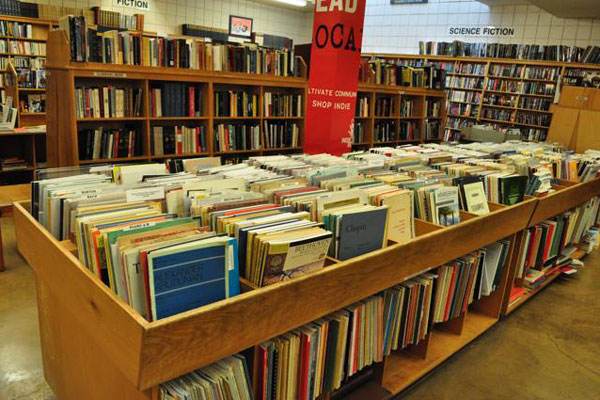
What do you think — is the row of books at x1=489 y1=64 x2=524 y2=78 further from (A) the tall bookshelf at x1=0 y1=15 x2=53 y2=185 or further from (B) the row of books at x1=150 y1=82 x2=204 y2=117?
(A) the tall bookshelf at x1=0 y1=15 x2=53 y2=185

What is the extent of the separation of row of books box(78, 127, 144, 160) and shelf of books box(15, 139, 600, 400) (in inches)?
81.6

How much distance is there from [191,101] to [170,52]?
0.49 meters

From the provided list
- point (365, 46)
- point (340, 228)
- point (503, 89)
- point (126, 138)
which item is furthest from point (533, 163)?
point (365, 46)

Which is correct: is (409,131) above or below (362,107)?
below

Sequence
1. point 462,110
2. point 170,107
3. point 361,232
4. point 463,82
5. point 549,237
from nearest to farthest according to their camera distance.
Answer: point 361,232 → point 549,237 → point 170,107 → point 463,82 → point 462,110

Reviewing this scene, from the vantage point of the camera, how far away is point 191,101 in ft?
14.5

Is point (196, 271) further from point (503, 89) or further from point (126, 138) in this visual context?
point (503, 89)

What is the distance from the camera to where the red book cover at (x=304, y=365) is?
1483 mm

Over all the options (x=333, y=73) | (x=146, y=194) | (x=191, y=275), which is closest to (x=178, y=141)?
(x=333, y=73)

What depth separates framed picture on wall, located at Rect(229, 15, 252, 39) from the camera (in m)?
10.7

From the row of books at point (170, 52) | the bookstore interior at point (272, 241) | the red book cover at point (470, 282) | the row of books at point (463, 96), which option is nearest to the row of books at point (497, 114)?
the row of books at point (463, 96)

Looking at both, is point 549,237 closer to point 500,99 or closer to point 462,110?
point 500,99

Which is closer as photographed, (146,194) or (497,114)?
(146,194)

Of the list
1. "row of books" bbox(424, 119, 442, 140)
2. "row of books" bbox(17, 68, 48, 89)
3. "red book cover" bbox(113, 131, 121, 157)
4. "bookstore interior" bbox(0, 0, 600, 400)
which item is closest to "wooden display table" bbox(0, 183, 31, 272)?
"bookstore interior" bbox(0, 0, 600, 400)
